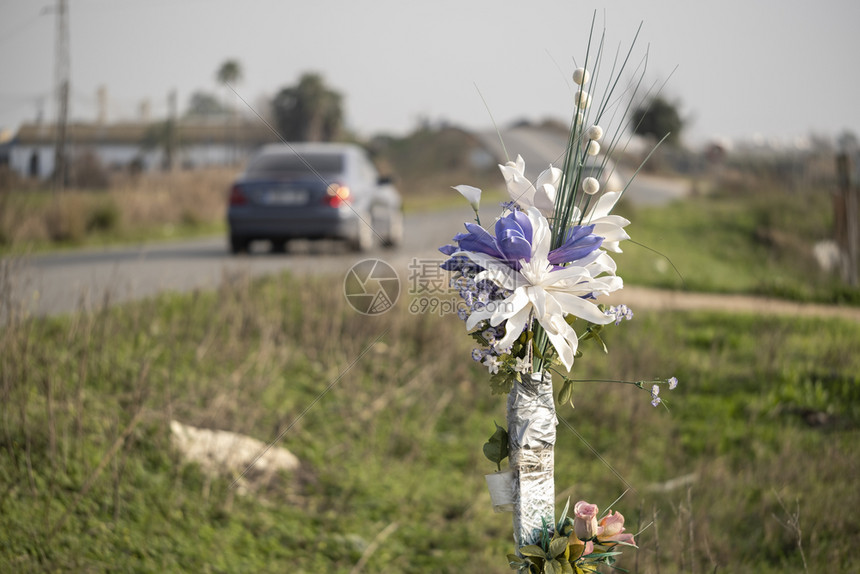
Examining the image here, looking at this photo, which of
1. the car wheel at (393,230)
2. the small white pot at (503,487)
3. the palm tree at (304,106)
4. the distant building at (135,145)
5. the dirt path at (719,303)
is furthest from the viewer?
the palm tree at (304,106)

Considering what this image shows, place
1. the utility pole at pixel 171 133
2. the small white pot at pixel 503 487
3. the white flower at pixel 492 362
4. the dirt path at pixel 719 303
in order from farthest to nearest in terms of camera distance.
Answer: the utility pole at pixel 171 133 < the dirt path at pixel 719 303 < the small white pot at pixel 503 487 < the white flower at pixel 492 362

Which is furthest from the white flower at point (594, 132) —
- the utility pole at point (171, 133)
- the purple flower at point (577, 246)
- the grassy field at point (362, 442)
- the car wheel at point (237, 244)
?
the utility pole at point (171, 133)

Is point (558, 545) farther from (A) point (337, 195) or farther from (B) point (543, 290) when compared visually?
(A) point (337, 195)

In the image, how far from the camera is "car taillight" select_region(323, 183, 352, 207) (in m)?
10.0

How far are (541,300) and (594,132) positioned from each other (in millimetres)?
455

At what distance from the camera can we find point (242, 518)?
13.8 feet

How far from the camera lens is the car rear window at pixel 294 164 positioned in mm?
10586

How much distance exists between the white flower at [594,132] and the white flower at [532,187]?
119mm

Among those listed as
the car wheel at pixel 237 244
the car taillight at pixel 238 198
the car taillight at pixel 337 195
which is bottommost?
the car wheel at pixel 237 244

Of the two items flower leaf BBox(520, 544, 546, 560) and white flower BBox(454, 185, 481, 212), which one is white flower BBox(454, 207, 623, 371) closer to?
white flower BBox(454, 185, 481, 212)

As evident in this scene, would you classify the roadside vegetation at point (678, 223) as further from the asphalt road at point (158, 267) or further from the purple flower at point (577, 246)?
the purple flower at point (577, 246)

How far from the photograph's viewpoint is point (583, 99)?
200cm

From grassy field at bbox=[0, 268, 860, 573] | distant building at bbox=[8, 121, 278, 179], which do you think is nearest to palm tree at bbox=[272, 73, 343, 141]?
distant building at bbox=[8, 121, 278, 179]

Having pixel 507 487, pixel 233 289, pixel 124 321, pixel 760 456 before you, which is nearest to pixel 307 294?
Result: pixel 233 289
